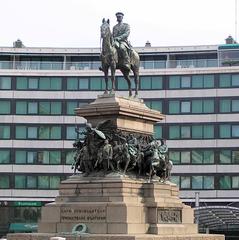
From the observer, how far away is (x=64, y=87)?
105188 millimetres

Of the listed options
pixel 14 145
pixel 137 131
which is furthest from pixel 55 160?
pixel 137 131

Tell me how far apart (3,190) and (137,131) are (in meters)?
68.9

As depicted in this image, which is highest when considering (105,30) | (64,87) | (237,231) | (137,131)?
(64,87)

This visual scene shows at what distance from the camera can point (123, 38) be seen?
131 feet

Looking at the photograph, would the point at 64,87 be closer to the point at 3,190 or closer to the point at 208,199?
the point at 3,190

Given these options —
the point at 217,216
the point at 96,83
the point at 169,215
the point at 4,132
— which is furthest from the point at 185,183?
the point at 169,215

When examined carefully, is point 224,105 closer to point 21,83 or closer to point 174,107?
point 174,107

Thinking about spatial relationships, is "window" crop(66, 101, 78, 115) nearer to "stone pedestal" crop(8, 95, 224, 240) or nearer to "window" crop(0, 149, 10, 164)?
"window" crop(0, 149, 10, 164)

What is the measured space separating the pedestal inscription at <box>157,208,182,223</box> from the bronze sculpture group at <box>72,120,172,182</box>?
1.73 metres

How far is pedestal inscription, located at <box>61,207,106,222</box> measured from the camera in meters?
35.4

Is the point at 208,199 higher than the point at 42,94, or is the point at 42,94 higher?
the point at 42,94

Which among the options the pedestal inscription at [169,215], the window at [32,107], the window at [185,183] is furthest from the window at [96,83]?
the pedestal inscription at [169,215]

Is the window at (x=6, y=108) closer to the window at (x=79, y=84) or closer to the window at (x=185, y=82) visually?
the window at (x=79, y=84)

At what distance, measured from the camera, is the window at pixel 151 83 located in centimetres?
10325
